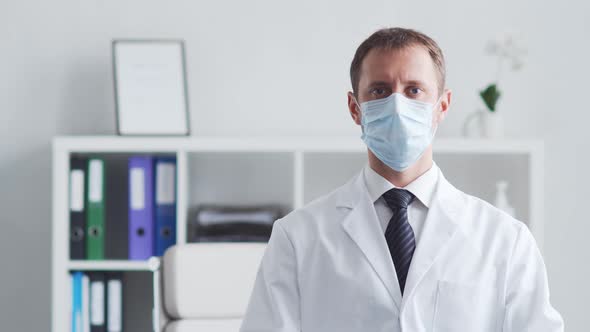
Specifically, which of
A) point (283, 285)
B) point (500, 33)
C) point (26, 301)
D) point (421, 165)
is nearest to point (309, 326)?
point (283, 285)

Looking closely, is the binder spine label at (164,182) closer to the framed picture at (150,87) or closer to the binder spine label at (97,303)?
the framed picture at (150,87)

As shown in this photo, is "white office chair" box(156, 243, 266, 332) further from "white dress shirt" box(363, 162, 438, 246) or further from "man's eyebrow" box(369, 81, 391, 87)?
"man's eyebrow" box(369, 81, 391, 87)

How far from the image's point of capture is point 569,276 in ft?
10.2

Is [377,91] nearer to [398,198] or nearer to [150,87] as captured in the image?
[398,198]

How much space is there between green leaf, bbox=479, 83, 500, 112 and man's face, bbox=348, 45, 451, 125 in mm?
1623

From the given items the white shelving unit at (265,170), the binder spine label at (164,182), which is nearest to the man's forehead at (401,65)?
the white shelving unit at (265,170)

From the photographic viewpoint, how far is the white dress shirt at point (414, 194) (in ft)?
4.53

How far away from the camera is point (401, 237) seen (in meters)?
1.33

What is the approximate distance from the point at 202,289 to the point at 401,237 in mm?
947

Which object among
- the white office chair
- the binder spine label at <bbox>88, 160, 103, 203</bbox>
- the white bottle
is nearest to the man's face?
the white office chair

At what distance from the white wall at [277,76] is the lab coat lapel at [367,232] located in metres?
1.73

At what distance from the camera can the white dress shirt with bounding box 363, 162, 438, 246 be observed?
1.38m

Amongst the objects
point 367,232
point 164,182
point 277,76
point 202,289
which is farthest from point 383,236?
point 277,76

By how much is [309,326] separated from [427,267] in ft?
0.74
